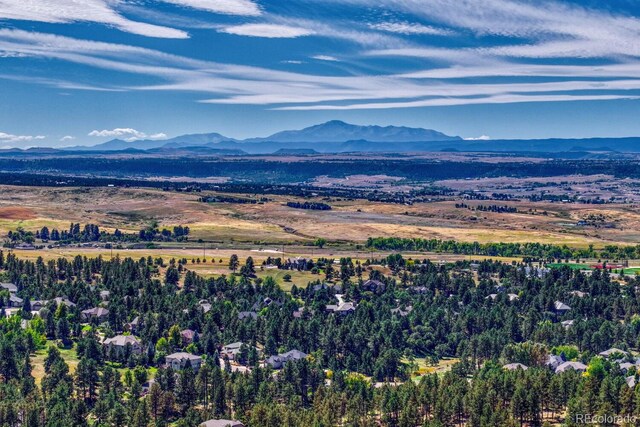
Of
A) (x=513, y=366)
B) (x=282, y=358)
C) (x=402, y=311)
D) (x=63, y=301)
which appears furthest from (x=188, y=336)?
(x=513, y=366)

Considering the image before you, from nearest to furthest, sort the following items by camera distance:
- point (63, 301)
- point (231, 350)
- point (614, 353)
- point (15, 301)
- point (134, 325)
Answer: point (614, 353), point (231, 350), point (134, 325), point (63, 301), point (15, 301)

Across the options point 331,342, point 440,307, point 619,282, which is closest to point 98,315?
point 331,342

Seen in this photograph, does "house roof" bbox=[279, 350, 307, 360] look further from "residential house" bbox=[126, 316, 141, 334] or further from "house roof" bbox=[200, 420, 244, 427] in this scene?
"house roof" bbox=[200, 420, 244, 427]

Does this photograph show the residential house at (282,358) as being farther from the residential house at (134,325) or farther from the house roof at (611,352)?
the house roof at (611,352)

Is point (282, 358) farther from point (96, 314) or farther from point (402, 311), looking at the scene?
point (96, 314)

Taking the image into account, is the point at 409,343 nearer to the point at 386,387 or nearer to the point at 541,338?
the point at 541,338

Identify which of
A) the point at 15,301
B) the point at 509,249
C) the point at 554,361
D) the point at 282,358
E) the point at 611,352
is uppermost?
the point at 15,301

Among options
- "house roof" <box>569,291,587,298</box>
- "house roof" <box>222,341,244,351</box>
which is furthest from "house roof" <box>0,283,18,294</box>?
"house roof" <box>569,291,587,298</box>

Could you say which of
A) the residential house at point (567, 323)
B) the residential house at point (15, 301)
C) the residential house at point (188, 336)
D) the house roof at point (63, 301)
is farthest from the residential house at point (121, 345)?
the residential house at point (567, 323)
